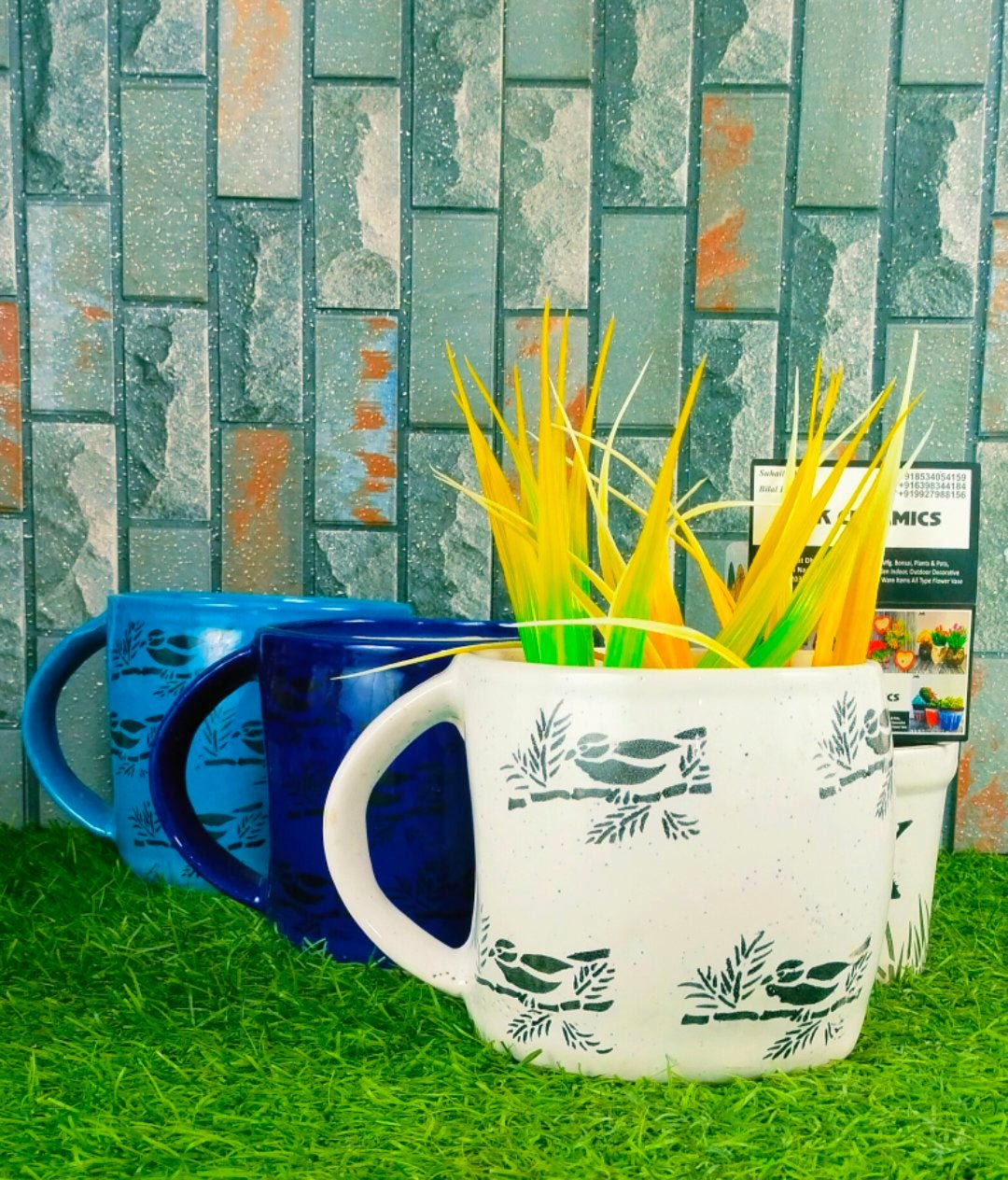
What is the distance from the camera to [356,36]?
2.14 ft

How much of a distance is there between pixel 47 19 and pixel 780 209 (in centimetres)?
42

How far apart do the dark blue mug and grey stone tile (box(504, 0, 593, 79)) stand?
15.2 inches

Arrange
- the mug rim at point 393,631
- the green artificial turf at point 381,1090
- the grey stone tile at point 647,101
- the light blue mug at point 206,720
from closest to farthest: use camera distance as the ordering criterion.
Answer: the green artificial turf at point 381,1090 → the mug rim at point 393,631 → the light blue mug at point 206,720 → the grey stone tile at point 647,101

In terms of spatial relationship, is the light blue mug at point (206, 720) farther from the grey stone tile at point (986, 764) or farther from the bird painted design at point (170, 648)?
the grey stone tile at point (986, 764)

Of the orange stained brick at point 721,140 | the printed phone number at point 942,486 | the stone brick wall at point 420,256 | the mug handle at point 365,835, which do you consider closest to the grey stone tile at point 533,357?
the stone brick wall at point 420,256

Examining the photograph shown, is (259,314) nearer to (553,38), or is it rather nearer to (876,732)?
(553,38)

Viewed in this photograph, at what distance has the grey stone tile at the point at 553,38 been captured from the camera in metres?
0.65

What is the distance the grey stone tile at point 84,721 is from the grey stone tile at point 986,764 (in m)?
0.50

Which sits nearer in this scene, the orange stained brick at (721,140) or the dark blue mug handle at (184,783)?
the dark blue mug handle at (184,783)

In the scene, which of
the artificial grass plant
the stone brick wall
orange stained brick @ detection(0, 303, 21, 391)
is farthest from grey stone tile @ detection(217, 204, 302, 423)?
the artificial grass plant

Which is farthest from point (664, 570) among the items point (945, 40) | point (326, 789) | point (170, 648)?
point (945, 40)

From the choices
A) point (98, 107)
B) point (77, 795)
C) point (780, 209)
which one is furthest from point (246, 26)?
point (77, 795)

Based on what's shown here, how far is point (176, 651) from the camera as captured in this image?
518mm

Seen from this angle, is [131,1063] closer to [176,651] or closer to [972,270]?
[176,651]
